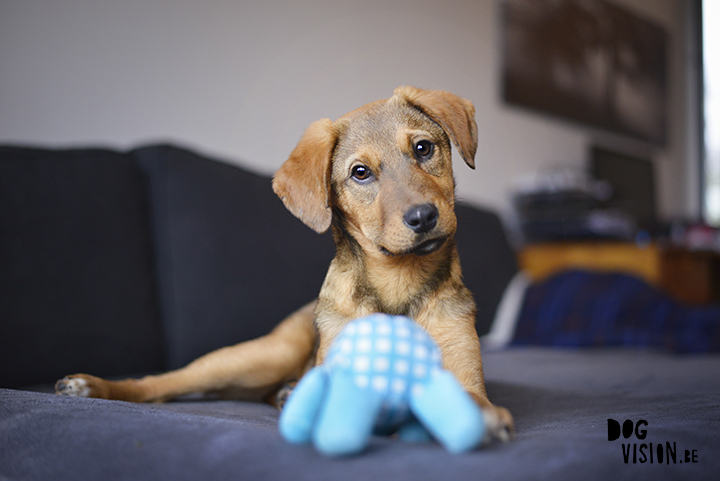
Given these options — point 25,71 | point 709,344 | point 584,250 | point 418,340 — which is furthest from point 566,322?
point 25,71

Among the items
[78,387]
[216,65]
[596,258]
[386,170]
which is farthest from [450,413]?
[596,258]

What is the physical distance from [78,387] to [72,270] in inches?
25.8

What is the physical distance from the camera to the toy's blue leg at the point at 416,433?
2.87 ft

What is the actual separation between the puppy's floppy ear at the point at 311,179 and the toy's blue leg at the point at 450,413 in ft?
1.49

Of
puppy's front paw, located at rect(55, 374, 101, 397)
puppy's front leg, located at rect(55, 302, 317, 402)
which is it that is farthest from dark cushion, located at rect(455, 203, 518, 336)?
puppy's front paw, located at rect(55, 374, 101, 397)

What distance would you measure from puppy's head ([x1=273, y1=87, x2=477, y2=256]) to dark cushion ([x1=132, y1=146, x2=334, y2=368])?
838mm

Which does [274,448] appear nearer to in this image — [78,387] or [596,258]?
[78,387]

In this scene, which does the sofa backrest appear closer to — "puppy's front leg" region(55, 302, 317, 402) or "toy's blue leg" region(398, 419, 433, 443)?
"puppy's front leg" region(55, 302, 317, 402)

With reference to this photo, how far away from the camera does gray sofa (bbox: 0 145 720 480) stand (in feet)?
2.67

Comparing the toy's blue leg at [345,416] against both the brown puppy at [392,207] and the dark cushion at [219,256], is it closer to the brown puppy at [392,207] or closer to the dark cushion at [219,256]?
the brown puppy at [392,207]

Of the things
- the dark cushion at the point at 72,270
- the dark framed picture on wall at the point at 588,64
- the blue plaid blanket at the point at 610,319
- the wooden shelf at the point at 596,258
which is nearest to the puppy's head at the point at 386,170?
the dark cushion at the point at 72,270

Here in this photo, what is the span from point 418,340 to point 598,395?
1.16 metres

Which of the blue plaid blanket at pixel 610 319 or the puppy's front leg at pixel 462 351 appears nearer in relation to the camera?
the puppy's front leg at pixel 462 351

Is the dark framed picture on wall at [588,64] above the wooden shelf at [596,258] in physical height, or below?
above
